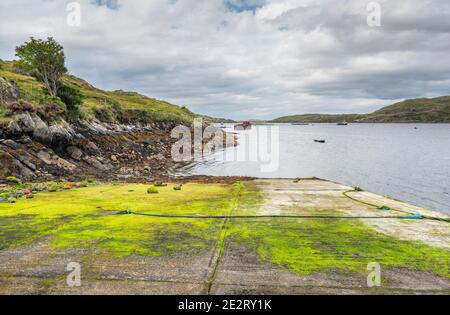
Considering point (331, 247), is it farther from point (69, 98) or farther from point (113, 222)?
point (69, 98)

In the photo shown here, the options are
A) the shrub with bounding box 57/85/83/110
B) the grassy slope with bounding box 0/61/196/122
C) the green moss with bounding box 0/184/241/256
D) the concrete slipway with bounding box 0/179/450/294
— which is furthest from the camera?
the grassy slope with bounding box 0/61/196/122

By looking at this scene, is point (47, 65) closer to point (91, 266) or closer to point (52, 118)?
point (52, 118)

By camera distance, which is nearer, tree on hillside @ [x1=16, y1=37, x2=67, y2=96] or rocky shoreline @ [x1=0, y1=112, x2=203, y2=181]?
rocky shoreline @ [x1=0, y1=112, x2=203, y2=181]

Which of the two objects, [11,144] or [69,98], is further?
[69,98]

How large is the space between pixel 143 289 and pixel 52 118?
85.3 feet

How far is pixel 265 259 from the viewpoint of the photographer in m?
6.55

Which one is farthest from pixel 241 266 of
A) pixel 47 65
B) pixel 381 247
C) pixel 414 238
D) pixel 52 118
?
pixel 47 65

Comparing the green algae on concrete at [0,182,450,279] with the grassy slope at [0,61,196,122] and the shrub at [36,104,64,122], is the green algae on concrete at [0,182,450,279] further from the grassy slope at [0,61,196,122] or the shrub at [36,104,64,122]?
the grassy slope at [0,61,196,122]

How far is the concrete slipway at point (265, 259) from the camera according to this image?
5.34m

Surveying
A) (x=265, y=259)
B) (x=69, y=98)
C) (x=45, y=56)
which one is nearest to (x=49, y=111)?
(x=69, y=98)

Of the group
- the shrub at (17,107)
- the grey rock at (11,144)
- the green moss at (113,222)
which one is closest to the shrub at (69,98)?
the shrub at (17,107)

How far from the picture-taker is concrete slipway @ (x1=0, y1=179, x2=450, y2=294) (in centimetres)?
534

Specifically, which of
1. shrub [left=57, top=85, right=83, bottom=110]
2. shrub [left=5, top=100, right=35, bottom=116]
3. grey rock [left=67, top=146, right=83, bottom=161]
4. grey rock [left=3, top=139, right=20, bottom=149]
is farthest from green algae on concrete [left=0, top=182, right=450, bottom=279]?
shrub [left=57, top=85, right=83, bottom=110]

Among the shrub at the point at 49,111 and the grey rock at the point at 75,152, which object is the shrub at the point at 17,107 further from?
the grey rock at the point at 75,152
